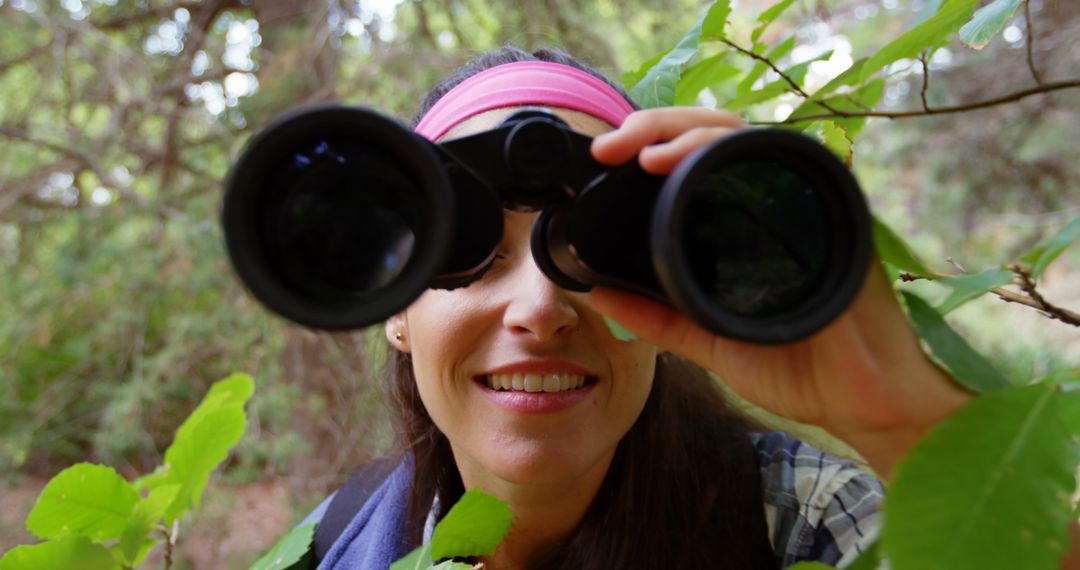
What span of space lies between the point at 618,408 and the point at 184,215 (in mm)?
2560

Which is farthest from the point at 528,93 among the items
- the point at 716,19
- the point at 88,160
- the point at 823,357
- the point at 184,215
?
the point at 88,160

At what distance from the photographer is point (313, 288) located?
649 mm

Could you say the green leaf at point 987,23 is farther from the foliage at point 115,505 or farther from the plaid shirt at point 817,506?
the foliage at point 115,505

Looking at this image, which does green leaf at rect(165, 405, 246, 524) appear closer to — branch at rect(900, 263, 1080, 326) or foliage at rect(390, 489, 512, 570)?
foliage at rect(390, 489, 512, 570)

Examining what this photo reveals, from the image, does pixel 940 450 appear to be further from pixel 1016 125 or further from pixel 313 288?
pixel 1016 125

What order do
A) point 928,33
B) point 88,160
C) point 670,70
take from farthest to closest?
1. point 88,160
2. point 670,70
3. point 928,33

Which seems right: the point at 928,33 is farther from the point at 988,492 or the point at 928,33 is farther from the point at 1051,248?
the point at 988,492

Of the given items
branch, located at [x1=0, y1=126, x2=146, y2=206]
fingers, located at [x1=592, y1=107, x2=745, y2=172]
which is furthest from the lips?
branch, located at [x1=0, y1=126, x2=146, y2=206]

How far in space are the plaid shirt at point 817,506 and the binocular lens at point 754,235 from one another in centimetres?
57

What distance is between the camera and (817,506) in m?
1.16

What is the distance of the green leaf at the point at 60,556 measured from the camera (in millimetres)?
800

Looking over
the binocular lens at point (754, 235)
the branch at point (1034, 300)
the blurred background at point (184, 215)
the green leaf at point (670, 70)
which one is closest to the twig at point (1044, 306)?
the branch at point (1034, 300)

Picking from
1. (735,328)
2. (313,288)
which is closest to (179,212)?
(313,288)

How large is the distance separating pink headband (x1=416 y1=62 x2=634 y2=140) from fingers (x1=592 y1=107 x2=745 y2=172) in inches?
15.2
